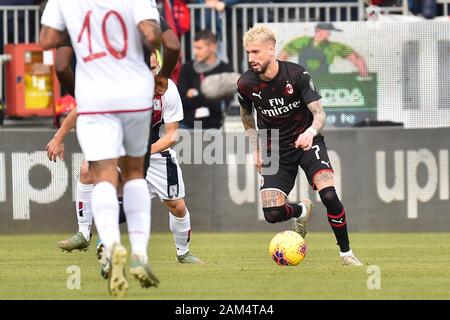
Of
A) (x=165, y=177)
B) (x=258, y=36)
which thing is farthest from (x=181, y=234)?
(x=258, y=36)

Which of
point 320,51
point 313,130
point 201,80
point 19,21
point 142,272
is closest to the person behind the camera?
point 142,272

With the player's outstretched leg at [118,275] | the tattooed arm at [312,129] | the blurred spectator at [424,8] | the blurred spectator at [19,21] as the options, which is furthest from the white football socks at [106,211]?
the blurred spectator at [424,8]

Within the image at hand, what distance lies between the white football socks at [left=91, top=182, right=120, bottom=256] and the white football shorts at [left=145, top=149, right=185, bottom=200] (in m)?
3.67

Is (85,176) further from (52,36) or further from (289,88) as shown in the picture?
(52,36)

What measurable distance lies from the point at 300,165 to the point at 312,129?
107 centimetres

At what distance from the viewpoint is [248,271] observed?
39.2ft

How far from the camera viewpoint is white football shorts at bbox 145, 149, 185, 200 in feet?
43.3

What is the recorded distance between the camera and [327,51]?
60.1 ft

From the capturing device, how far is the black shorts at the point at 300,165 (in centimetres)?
1284

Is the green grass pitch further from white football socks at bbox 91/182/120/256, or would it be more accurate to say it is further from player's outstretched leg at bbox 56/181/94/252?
white football socks at bbox 91/182/120/256

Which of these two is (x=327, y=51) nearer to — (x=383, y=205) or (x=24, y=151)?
(x=383, y=205)

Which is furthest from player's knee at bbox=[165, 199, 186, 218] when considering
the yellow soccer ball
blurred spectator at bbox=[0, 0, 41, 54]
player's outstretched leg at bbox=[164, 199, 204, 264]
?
blurred spectator at bbox=[0, 0, 41, 54]

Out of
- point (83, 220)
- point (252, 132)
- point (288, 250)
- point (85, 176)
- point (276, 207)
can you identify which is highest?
point (252, 132)

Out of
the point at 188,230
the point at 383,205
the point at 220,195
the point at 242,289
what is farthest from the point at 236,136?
the point at 242,289
